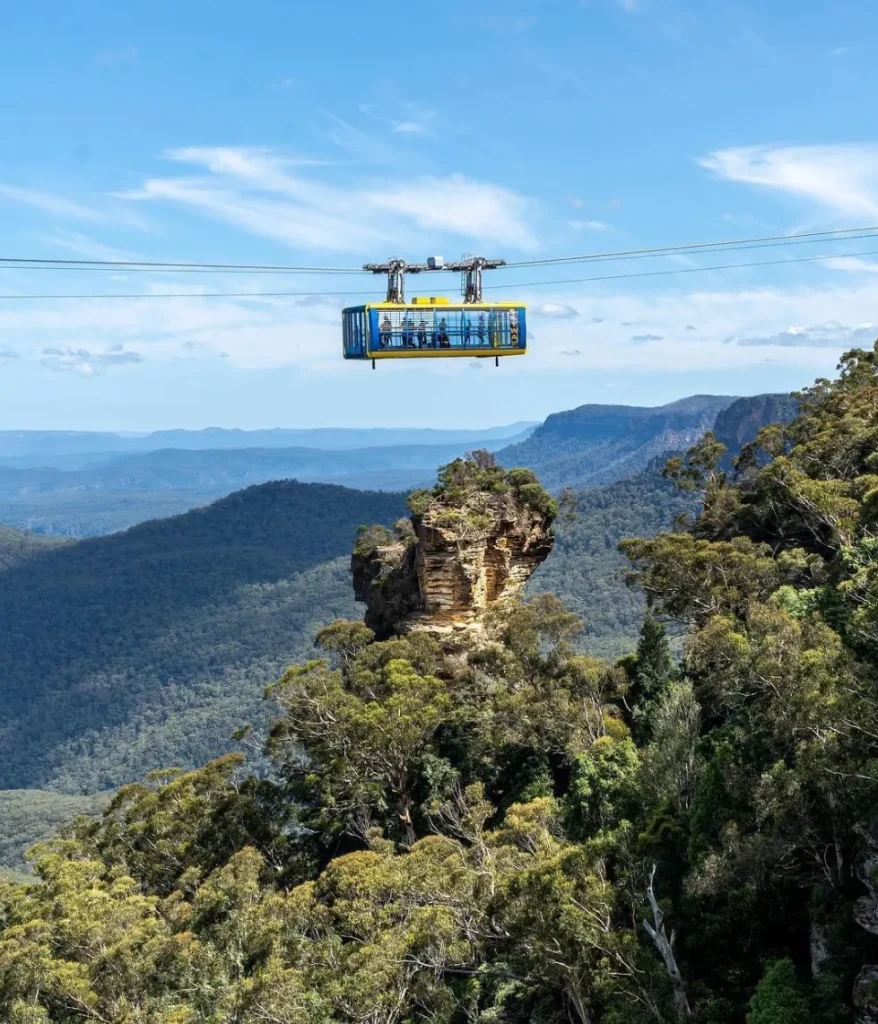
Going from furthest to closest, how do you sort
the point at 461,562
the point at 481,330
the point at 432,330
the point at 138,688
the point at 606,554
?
1. the point at 138,688
2. the point at 606,554
3. the point at 461,562
4. the point at 481,330
5. the point at 432,330

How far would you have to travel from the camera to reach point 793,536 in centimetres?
3909

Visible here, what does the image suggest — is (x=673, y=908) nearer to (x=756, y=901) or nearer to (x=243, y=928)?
(x=756, y=901)

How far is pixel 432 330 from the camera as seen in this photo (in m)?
30.0

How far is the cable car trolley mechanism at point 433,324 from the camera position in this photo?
29078 mm

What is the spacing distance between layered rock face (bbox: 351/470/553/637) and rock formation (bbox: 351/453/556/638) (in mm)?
37

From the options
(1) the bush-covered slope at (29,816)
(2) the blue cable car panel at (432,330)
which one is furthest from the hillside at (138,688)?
(2) the blue cable car panel at (432,330)

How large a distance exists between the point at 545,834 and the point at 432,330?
13.8 m

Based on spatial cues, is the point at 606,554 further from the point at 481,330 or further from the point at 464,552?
the point at 481,330

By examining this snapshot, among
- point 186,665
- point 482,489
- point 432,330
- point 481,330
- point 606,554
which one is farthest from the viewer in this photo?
point 186,665

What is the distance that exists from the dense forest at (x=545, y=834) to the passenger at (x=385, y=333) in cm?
1122

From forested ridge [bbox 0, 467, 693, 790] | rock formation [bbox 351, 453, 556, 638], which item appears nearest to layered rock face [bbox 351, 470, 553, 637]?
rock formation [bbox 351, 453, 556, 638]

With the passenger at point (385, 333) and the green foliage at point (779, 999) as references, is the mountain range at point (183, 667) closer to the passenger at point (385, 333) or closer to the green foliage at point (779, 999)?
the passenger at point (385, 333)

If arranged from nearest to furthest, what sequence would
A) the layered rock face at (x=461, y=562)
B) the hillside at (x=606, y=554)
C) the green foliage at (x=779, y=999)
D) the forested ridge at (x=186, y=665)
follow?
the green foliage at (x=779, y=999) < the layered rock face at (x=461, y=562) < the hillside at (x=606, y=554) < the forested ridge at (x=186, y=665)

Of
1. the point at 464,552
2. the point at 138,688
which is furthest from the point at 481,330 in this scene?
the point at 138,688
